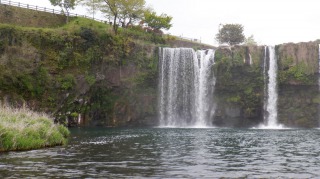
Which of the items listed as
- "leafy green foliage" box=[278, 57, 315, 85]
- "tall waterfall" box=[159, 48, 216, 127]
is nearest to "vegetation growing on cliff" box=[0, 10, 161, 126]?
"tall waterfall" box=[159, 48, 216, 127]

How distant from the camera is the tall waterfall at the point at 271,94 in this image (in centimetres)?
6141

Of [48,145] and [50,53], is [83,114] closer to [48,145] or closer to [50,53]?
[50,53]

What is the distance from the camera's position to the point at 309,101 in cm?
6066

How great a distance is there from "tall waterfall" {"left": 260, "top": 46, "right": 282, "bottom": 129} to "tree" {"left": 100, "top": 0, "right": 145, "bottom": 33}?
2493 centimetres

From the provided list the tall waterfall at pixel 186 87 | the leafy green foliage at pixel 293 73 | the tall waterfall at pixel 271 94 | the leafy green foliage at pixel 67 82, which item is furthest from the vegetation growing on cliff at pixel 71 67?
the leafy green foliage at pixel 293 73

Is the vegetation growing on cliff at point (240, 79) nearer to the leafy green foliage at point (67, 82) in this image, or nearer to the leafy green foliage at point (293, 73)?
the leafy green foliage at point (293, 73)

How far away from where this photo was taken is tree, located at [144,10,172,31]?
74375 mm

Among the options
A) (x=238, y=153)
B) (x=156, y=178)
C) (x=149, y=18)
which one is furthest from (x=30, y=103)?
A: (x=156, y=178)

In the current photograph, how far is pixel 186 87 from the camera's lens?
2478 inches

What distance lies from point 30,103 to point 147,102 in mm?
18837

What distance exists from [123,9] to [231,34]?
1395 inches

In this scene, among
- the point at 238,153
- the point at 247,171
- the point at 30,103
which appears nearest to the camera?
the point at 247,171

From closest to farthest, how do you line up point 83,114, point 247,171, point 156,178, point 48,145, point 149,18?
point 156,178 → point 247,171 → point 48,145 → point 83,114 → point 149,18

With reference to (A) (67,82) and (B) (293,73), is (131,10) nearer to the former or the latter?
(A) (67,82)
